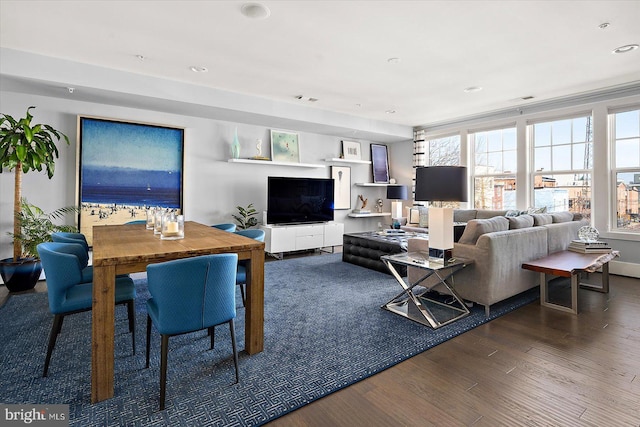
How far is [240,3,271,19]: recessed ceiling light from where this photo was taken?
264 centimetres

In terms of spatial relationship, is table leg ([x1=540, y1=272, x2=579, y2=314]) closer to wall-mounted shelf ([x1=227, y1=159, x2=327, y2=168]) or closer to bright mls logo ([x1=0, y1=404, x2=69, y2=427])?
bright mls logo ([x1=0, y1=404, x2=69, y2=427])

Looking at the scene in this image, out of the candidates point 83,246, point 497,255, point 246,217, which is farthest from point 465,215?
point 83,246

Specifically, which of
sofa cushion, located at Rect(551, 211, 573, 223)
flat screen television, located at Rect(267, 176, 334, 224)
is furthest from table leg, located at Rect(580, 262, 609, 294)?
flat screen television, located at Rect(267, 176, 334, 224)

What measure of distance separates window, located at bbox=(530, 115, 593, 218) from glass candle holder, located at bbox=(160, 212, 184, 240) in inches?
220

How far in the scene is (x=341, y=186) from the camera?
7039mm

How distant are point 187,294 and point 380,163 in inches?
251

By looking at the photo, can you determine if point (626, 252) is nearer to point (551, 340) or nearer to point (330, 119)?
point (551, 340)

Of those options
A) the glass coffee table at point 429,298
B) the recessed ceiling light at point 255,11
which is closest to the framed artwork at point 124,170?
the recessed ceiling light at point 255,11

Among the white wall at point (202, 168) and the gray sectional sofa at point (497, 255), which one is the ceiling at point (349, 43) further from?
the gray sectional sofa at point (497, 255)

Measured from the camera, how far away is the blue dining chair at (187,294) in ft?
5.65

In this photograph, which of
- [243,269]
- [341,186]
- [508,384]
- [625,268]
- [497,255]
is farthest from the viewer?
[341,186]

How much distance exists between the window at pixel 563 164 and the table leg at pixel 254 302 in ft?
17.1

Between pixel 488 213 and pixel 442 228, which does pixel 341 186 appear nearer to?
pixel 488 213

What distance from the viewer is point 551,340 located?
2.58m
